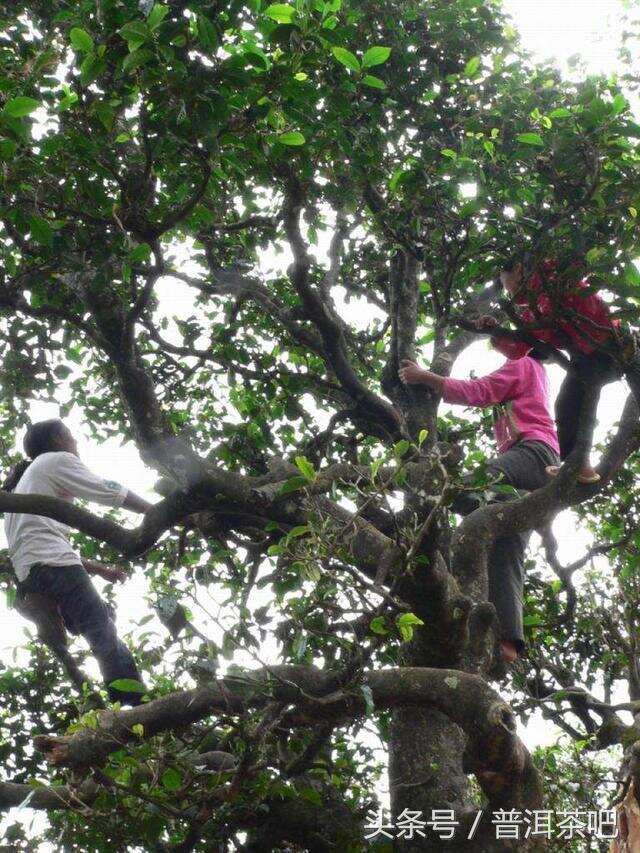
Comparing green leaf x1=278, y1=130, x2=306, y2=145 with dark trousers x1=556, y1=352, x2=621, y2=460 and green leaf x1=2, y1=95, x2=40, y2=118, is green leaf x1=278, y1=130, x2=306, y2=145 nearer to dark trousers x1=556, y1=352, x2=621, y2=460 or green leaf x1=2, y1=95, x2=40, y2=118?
green leaf x1=2, y1=95, x2=40, y2=118

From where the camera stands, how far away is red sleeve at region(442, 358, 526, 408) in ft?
17.6

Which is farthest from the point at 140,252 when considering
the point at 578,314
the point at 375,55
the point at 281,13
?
the point at 578,314

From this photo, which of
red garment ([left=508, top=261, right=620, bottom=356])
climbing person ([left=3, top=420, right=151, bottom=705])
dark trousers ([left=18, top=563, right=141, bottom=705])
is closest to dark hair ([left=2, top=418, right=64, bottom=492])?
climbing person ([left=3, top=420, right=151, bottom=705])

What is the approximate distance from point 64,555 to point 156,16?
3.17m

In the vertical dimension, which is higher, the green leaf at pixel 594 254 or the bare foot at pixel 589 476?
the green leaf at pixel 594 254

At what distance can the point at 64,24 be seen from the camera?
5.00 m

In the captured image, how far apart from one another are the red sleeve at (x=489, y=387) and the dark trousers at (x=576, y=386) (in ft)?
1.01

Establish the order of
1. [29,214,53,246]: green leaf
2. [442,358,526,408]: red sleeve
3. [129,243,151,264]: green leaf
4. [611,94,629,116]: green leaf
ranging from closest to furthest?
[29,214,53,246]: green leaf, [129,243,151,264]: green leaf, [611,94,629,116]: green leaf, [442,358,526,408]: red sleeve

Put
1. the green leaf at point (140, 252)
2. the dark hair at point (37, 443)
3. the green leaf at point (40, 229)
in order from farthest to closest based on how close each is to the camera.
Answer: the dark hair at point (37, 443) → the green leaf at point (140, 252) → the green leaf at point (40, 229)

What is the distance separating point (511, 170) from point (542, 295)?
2.91 feet

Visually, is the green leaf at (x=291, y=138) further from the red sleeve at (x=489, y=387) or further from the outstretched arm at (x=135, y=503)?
the outstretched arm at (x=135, y=503)

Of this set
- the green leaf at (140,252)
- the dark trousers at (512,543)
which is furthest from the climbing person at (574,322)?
the green leaf at (140,252)

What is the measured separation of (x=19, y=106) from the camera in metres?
3.22

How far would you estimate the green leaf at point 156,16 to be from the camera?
3.29m
